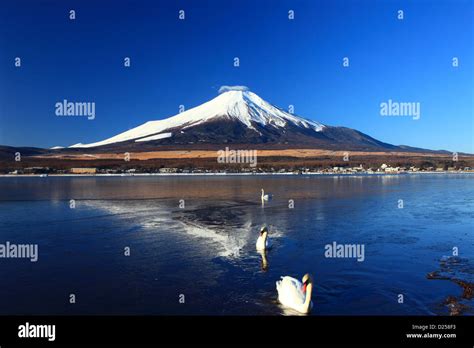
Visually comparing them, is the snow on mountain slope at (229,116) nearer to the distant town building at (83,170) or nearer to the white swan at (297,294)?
the distant town building at (83,170)

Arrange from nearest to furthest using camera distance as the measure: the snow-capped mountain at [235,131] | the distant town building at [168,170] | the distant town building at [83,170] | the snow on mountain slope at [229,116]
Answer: the distant town building at [168,170]
the distant town building at [83,170]
the snow-capped mountain at [235,131]
the snow on mountain slope at [229,116]

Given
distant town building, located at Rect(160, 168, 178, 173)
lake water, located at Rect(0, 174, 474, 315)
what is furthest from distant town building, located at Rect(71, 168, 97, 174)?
lake water, located at Rect(0, 174, 474, 315)

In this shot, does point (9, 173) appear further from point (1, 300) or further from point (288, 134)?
point (288, 134)

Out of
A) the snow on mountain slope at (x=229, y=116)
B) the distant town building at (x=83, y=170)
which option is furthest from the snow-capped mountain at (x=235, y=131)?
the distant town building at (x=83, y=170)

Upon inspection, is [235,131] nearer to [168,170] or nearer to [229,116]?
[229,116]

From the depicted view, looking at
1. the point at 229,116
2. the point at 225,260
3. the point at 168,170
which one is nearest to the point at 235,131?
the point at 229,116

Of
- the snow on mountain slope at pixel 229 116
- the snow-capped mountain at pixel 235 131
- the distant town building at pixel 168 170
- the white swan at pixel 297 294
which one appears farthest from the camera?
the snow on mountain slope at pixel 229 116
